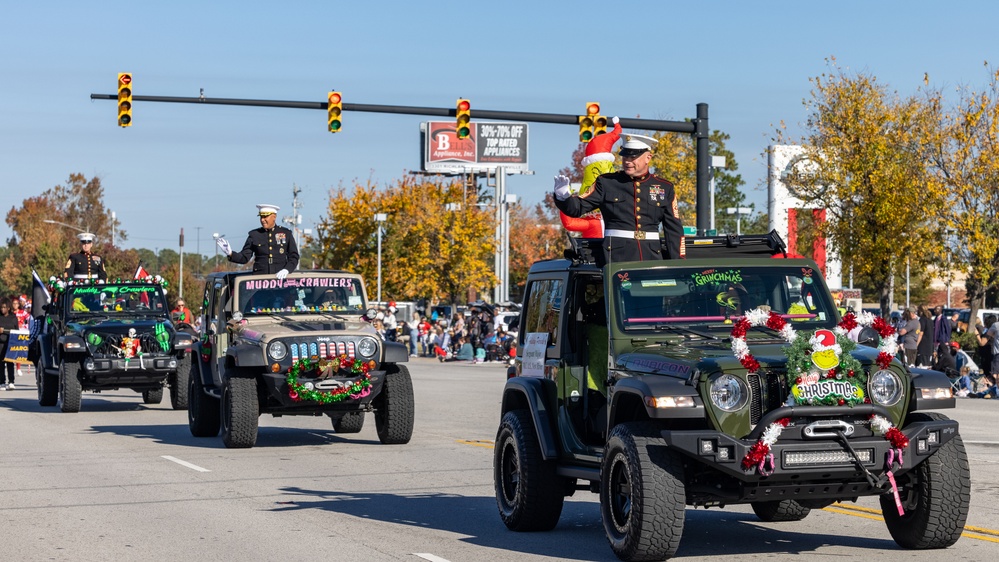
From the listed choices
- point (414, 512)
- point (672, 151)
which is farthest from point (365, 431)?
point (672, 151)

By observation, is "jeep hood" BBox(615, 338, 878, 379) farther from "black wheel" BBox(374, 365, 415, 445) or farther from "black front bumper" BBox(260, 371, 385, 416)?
"black wheel" BBox(374, 365, 415, 445)

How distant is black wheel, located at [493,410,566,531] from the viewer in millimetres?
9633

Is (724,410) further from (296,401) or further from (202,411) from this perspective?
(202,411)

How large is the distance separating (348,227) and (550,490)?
69.5m

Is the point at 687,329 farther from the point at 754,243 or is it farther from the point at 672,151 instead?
the point at 672,151

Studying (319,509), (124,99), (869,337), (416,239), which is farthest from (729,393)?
(416,239)

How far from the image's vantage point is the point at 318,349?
16.1 meters

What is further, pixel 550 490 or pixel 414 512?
pixel 414 512

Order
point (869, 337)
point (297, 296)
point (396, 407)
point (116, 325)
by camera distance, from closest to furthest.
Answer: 1. point (869, 337)
2. point (396, 407)
3. point (297, 296)
4. point (116, 325)

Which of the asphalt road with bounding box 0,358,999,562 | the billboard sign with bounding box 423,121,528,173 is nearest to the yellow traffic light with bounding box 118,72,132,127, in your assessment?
the asphalt road with bounding box 0,358,999,562

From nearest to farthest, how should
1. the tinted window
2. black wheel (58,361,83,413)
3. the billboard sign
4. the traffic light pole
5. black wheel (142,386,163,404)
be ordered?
the tinted window < black wheel (58,361,83,413) < black wheel (142,386,163,404) < the traffic light pole < the billboard sign

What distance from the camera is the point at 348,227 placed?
78500 mm

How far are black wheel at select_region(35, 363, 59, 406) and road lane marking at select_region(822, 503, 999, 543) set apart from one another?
15.7 m

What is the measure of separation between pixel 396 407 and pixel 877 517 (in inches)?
286
